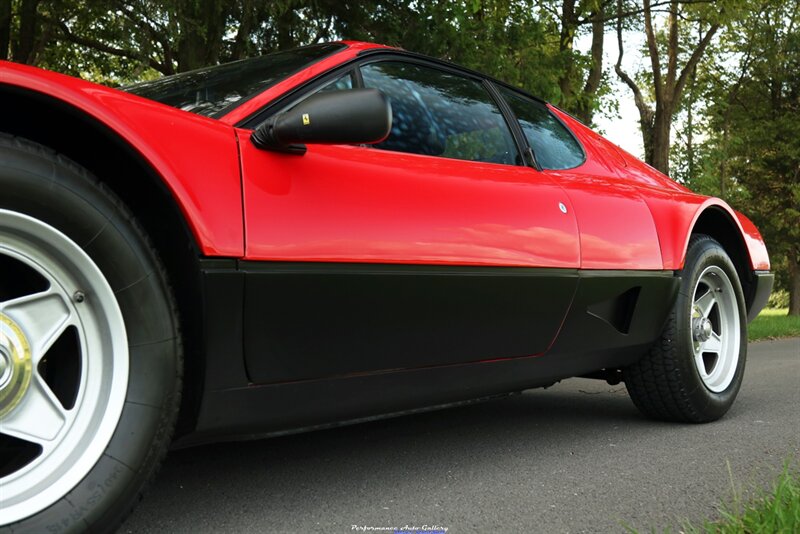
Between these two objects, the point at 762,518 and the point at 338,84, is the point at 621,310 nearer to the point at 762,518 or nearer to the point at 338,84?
the point at 762,518

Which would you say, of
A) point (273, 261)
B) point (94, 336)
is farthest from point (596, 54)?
point (94, 336)

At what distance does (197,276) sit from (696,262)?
244 cm

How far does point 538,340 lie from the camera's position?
2787 millimetres

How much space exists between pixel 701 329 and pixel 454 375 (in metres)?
1.62

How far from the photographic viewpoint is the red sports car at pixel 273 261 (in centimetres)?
164

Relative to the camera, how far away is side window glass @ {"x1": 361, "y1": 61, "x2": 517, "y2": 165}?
257 centimetres

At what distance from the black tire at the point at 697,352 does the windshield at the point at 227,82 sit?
189cm

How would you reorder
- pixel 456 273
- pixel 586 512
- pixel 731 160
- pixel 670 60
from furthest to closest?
pixel 731 160, pixel 670 60, pixel 456 273, pixel 586 512

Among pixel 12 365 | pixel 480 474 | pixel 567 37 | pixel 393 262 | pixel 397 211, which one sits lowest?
pixel 480 474

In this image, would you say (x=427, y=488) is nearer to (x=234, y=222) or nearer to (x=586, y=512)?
(x=586, y=512)

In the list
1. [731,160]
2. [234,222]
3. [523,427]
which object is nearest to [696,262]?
[523,427]

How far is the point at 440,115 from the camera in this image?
2.77 meters

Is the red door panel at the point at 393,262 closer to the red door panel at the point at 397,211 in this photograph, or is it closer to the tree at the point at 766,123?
the red door panel at the point at 397,211

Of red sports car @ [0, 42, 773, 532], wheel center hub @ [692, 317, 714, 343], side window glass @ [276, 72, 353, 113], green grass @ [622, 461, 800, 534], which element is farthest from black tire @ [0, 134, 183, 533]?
wheel center hub @ [692, 317, 714, 343]
